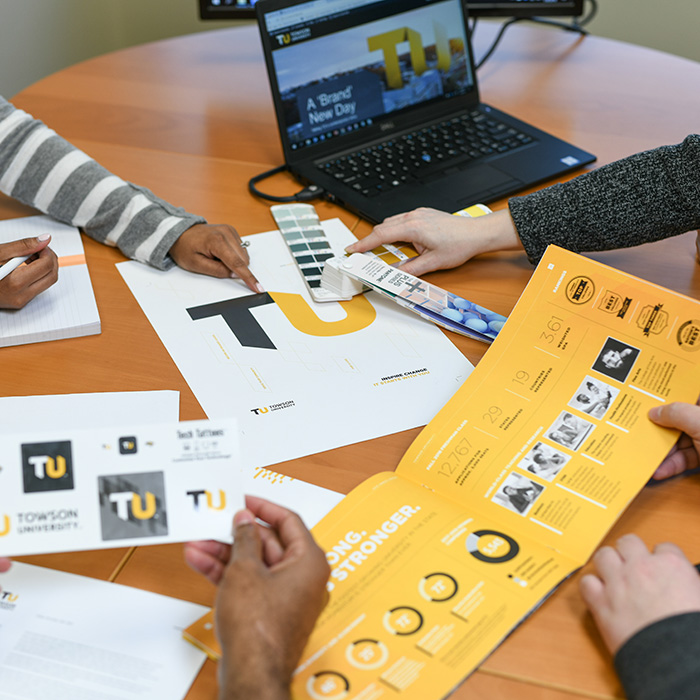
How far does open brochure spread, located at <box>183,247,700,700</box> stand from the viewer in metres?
0.56

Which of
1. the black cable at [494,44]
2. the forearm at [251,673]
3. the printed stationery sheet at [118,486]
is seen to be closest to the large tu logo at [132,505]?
the printed stationery sheet at [118,486]

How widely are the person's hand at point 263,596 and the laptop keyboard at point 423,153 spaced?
0.66 m

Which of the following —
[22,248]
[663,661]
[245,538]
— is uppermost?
[22,248]

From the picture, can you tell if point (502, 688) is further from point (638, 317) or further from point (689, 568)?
point (638, 317)

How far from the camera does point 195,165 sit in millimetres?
1234

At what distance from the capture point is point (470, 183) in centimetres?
115

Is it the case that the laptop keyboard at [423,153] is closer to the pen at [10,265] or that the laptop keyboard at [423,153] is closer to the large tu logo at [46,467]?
the pen at [10,265]

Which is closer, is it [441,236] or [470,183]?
[441,236]

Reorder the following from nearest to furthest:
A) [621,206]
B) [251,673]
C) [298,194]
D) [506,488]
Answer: [251,673] < [506,488] < [621,206] < [298,194]

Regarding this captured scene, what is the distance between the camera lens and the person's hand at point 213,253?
3.21 feet

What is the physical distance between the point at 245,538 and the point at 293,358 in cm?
32

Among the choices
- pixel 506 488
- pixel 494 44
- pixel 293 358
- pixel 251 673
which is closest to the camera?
pixel 251 673

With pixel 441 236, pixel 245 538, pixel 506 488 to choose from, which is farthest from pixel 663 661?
pixel 441 236

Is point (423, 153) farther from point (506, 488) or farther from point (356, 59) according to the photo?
point (506, 488)
